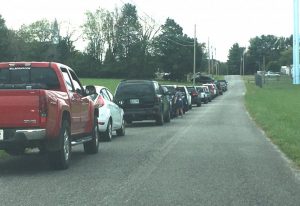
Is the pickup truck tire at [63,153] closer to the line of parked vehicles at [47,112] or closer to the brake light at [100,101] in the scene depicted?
the line of parked vehicles at [47,112]

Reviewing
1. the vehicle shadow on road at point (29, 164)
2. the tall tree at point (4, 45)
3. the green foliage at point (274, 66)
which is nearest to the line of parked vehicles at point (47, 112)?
the vehicle shadow on road at point (29, 164)

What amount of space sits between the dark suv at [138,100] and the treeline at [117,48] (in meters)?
83.3

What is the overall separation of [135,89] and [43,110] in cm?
1442

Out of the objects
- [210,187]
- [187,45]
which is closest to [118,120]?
[210,187]

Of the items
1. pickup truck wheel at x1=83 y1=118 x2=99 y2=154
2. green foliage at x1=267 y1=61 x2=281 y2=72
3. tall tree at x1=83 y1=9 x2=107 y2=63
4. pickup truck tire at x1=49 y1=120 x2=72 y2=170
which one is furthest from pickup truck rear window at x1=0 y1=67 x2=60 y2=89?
green foliage at x1=267 y1=61 x2=281 y2=72

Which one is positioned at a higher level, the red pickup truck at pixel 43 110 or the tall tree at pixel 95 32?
the tall tree at pixel 95 32

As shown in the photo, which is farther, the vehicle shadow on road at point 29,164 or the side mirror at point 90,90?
the side mirror at point 90,90

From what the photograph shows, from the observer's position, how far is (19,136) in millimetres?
10367

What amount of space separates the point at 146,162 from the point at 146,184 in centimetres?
276

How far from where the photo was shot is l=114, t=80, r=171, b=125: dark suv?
24.7 m

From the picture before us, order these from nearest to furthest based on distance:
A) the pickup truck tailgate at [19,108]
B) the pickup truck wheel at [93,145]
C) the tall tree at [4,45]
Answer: the pickup truck tailgate at [19,108], the pickup truck wheel at [93,145], the tall tree at [4,45]

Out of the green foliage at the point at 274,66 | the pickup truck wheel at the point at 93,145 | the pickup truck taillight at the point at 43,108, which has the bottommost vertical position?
the pickup truck wheel at the point at 93,145

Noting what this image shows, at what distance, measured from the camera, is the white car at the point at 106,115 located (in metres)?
17.1

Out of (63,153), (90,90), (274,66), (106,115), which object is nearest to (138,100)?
(106,115)
